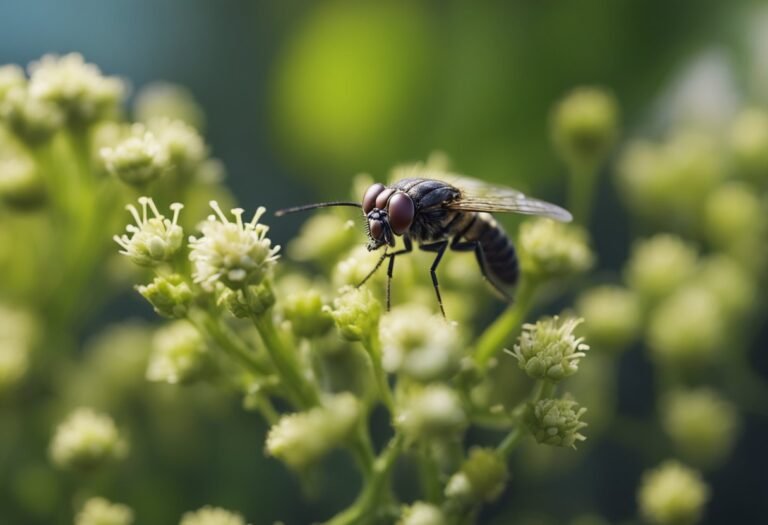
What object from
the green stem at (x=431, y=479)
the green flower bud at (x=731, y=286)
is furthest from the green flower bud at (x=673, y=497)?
the green stem at (x=431, y=479)

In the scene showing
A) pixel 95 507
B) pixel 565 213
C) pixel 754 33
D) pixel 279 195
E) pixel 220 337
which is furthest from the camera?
pixel 279 195

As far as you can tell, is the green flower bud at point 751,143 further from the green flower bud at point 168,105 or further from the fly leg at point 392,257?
the green flower bud at point 168,105

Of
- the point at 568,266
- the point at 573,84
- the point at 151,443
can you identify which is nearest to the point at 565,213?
the point at 568,266

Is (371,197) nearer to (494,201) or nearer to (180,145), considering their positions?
(494,201)

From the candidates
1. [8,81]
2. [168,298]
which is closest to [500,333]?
[168,298]

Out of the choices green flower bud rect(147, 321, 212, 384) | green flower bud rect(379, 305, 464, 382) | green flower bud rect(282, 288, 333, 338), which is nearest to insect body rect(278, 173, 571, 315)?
green flower bud rect(282, 288, 333, 338)

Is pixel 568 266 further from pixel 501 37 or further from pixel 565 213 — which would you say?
pixel 501 37

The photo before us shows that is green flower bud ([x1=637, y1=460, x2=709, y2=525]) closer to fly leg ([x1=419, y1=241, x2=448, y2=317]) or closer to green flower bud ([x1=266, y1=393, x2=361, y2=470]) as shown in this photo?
fly leg ([x1=419, y1=241, x2=448, y2=317])
